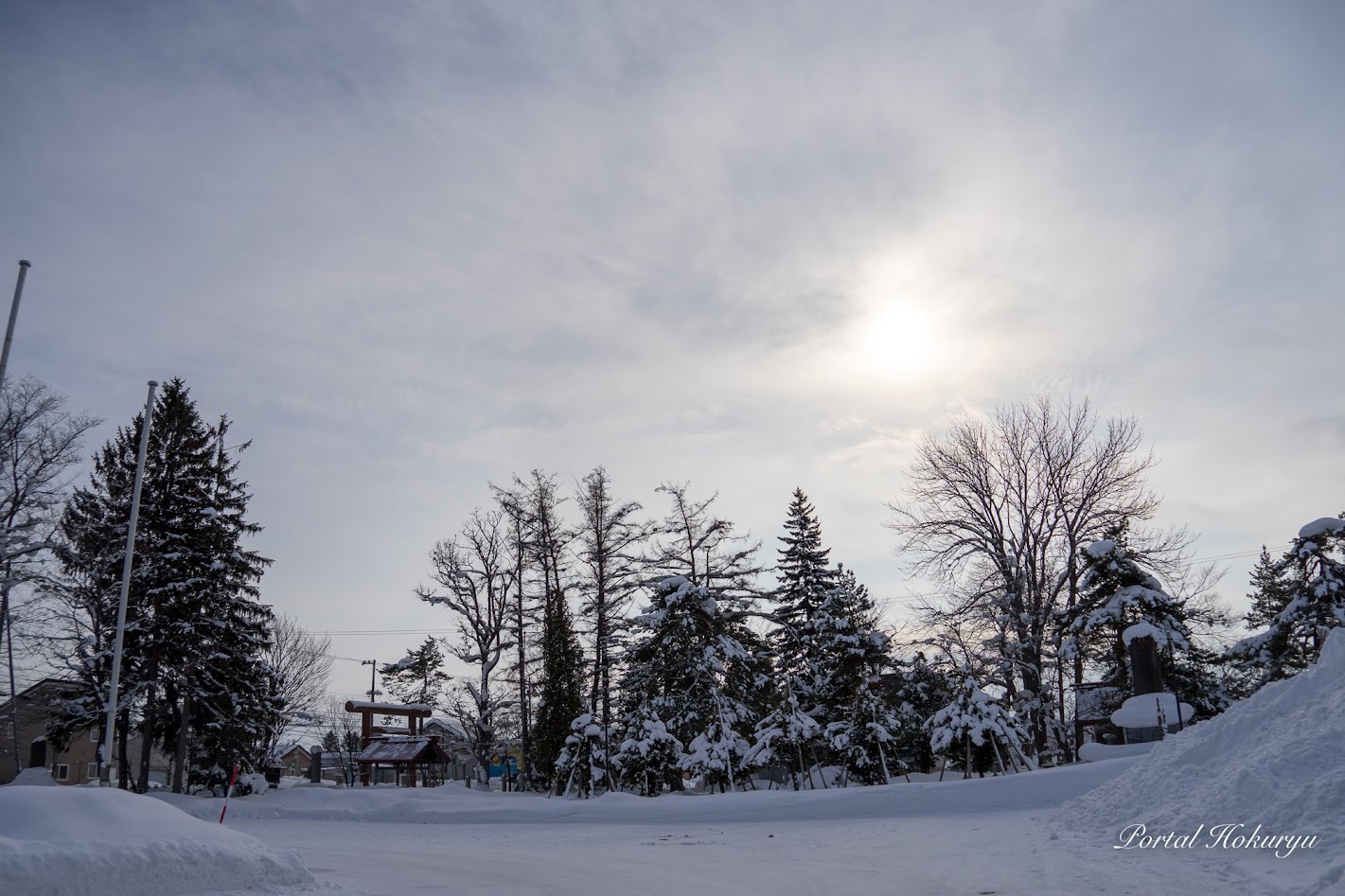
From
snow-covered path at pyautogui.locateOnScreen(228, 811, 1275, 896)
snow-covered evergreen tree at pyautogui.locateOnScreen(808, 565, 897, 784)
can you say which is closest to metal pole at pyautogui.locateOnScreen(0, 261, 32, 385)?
snow-covered path at pyautogui.locateOnScreen(228, 811, 1275, 896)

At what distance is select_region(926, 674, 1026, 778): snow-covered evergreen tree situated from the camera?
24266mm

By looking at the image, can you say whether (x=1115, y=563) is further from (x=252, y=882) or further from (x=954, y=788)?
(x=252, y=882)

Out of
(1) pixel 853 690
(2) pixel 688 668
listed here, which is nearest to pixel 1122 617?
(1) pixel 853 690

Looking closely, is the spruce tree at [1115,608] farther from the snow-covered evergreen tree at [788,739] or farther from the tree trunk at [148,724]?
the tree trunk at [148,724]

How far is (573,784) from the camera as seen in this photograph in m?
A: 30.7

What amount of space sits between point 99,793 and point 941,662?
2610cm

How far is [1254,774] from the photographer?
969 cm

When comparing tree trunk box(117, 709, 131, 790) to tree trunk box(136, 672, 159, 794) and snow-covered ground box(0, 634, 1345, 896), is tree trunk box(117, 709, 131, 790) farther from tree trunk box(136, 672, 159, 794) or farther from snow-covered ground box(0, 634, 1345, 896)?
snow-covered ground box(0, 634, 1345, 896)

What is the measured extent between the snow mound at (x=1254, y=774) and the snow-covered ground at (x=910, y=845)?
28mm

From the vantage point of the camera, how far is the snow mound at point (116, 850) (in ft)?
24.2

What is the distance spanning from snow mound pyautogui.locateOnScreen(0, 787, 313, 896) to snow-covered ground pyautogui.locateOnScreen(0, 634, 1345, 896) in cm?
2

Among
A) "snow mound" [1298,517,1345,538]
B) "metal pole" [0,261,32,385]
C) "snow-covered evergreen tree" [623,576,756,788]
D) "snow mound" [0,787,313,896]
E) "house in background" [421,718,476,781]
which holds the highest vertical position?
"metal pole" [0,261,32,385]

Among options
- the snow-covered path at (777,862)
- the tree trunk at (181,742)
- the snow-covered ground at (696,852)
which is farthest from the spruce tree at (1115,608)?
the tree trunk at (181,742)

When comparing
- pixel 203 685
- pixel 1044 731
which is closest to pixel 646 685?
pixel 1044 731
